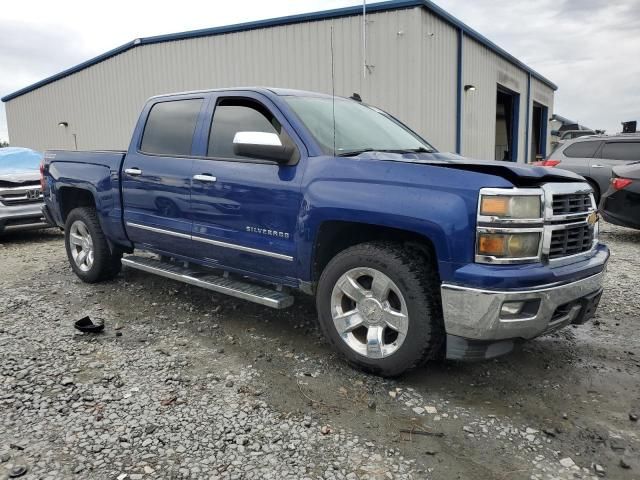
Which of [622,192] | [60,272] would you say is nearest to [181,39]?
[60,272]

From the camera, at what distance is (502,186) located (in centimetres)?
282

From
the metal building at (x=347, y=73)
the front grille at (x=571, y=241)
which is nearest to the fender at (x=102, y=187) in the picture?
the front grille at (x=571, y=241)

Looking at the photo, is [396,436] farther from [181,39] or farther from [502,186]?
[181,39]

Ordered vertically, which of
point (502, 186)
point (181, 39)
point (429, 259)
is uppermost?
point (181, 39)

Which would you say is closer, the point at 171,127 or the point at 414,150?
the point at 414,150

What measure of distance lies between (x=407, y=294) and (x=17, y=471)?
85.0 inches

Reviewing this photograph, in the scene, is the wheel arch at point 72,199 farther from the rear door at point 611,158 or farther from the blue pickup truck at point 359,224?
the rear door at point 611,158

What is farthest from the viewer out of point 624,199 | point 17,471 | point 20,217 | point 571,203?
point 20,217

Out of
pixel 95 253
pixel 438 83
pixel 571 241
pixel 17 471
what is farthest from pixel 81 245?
pixel 438 83

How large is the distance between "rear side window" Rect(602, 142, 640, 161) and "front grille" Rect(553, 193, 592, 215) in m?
8.24

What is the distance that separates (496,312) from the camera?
2.79 m

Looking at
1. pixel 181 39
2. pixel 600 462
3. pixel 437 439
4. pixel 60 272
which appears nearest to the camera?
pixel 600 462

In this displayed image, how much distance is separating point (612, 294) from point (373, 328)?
3.27m

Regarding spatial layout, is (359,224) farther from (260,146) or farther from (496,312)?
(496,312)
